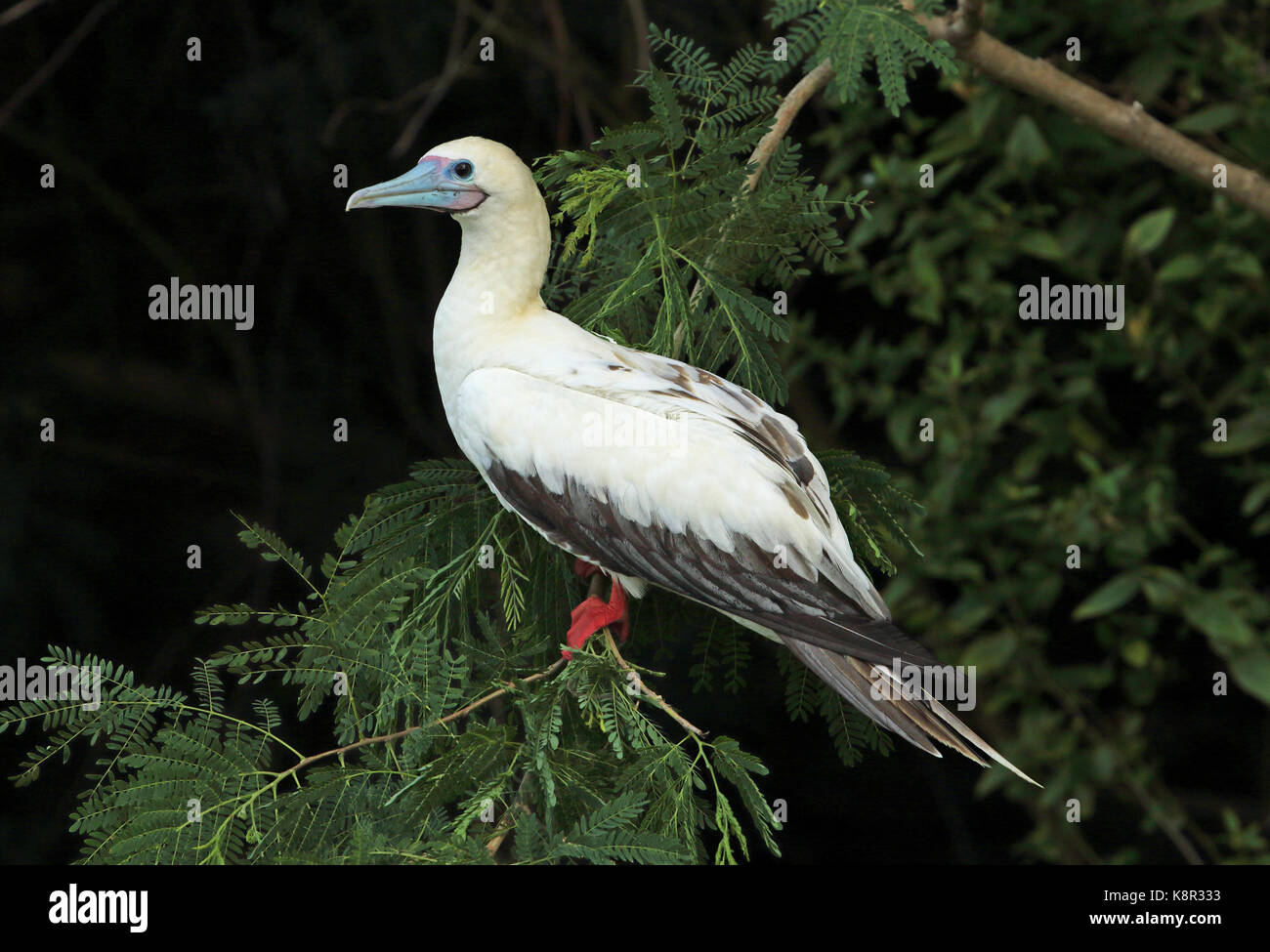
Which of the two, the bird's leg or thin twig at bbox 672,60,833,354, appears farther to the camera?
thin twig at bbox 672,60,833,354

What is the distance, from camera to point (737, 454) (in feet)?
6.52

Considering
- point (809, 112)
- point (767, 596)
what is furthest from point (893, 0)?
point (809, 112)

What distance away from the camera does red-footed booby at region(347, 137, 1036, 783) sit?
1.93m

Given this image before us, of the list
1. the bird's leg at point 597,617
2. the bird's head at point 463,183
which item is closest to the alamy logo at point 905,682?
the bird's leg at point 597,617

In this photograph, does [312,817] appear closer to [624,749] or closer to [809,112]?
[624,749]

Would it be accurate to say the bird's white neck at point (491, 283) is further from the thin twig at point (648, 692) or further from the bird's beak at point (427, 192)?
the thin twig at point (648, 692)

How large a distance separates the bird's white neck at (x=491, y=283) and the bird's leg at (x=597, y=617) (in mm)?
386

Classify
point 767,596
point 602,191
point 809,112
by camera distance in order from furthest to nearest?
point 809,112 → point 602,191 → point 767,596

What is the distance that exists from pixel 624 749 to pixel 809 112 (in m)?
2.38

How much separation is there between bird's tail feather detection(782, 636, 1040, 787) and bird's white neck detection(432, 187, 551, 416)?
690 millimetres

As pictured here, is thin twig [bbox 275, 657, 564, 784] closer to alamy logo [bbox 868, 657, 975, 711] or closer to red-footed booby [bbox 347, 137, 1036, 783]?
red-footed booby [bbox 347, 137, 1036, 783]
